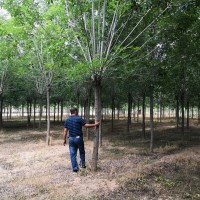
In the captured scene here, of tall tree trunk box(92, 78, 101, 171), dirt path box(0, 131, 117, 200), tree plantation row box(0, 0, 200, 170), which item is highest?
tree plantation row box(0, 0, 200, 170)

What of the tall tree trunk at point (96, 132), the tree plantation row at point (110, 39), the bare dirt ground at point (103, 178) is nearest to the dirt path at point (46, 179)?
the bare dirt ground at point (103, 178)

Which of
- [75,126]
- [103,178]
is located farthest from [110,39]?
[103,178]

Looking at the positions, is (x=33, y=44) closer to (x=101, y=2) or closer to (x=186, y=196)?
A: (x=101, y=2)

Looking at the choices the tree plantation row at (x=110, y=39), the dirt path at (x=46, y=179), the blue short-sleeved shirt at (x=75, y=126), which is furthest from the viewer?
the blue short-sleeved shirt at (x=75, y=126)

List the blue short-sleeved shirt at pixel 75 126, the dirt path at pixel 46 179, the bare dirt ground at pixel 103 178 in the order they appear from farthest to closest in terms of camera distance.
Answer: the blue short-sleeved shirt at pixel 75 126 → the dirt path at pixel 46 179 → the bare dirt ground at pixel 103 178

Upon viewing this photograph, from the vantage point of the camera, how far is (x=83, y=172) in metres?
9.09

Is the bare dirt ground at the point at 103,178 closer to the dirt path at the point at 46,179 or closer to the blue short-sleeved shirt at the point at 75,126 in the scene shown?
the dirt path at the point at 46,179

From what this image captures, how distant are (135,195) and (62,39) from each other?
5.36 m

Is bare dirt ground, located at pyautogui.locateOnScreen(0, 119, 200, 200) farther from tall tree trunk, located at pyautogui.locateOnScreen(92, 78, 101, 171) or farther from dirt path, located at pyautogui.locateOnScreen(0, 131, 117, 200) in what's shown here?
tall tree trunk, located at pyautogui.locateOnScreen(92, 78, 101, 171)

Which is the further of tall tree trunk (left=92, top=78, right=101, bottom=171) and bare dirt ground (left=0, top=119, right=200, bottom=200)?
tall tree trunk (left=92, top=78, right=101, bottom=171)

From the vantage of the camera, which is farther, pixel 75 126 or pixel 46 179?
pixel 75 126

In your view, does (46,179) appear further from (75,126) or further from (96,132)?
(96,132)

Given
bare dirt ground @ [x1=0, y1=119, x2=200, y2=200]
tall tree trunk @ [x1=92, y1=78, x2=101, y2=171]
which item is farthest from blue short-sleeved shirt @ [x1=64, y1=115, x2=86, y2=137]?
bare dirt ground @ [x1=0, y1=119, x2=200, y2=200]

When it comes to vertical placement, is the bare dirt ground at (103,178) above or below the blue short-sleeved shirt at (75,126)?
below
